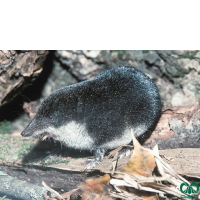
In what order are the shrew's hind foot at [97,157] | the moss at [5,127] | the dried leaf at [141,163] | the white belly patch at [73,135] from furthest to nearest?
1. the moss at [5,127]
2. the white belly patch at [73,135]
3. the shrew's hind foot at [97,157]
4. the dried leaf at [141,163]

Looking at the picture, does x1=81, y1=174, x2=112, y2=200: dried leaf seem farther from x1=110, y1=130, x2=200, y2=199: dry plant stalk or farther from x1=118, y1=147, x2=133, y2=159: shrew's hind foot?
x1=118, y1=147, x2=133, y2=159: shrew's hind foot

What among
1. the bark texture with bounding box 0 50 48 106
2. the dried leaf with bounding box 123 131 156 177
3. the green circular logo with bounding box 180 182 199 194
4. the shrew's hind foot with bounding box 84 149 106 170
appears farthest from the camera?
the bark texture with bounding box 0 50 48 106

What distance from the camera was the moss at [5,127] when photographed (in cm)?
318

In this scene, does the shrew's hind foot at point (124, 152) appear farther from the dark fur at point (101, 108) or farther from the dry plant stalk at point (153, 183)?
the dry plant stalk at point (153, 183)

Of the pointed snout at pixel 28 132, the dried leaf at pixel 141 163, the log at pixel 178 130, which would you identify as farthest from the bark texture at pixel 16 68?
the dried leaf at pixel 141 163

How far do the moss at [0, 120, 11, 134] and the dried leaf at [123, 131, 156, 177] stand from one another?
1.92 meters

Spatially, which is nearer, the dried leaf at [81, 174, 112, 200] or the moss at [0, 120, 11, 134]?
the dried leaf at [81, 174, 112, 200]

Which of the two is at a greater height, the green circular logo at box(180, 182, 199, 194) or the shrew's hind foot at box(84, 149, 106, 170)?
the green circular logo at box(180, 182, 199, 194)

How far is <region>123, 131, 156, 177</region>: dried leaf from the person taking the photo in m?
1.59

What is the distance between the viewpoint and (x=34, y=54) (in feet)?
8.79

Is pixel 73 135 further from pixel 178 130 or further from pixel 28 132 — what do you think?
pixel 178 130

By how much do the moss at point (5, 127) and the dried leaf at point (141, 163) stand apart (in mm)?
1921

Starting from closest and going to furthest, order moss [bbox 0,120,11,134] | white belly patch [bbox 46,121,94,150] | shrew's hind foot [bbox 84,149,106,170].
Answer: shrew's hind foot [bbox 84,149,106,170], white belly patch [bbox 46,121,94,150], moss [bbox 0,120,11,134]

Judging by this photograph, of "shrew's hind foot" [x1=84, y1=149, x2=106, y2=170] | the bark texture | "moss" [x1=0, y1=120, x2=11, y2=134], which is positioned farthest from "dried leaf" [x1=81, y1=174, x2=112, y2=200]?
"moss" [x1=0, y1=120, x2=11, y2=134]
